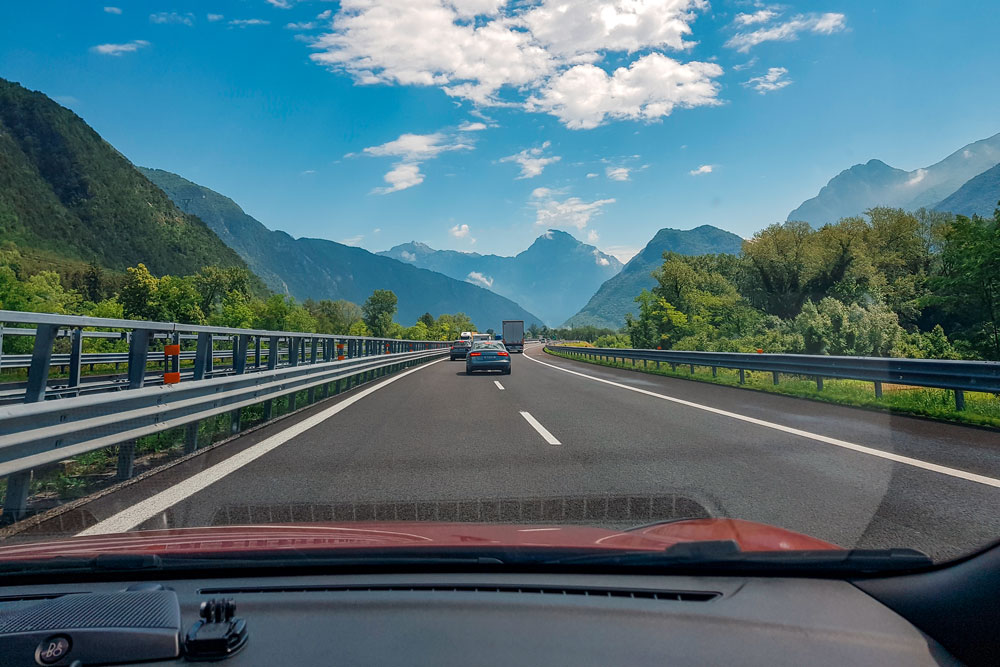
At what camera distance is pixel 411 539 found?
243cm

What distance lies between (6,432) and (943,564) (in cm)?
508

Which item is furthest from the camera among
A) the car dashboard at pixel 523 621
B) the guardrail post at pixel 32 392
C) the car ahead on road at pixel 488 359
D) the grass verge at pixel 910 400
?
the car ahead on road at pixel 488 359

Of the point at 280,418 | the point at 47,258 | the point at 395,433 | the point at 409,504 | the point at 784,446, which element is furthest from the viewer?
the point at 47,258

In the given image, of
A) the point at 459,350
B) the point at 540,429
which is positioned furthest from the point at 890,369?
the point at 459,350

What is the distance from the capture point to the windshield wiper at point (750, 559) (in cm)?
217

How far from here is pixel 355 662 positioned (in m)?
1.65

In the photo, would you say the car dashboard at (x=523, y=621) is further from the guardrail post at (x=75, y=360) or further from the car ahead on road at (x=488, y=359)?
the car ahead on road at (x=488, y=359)

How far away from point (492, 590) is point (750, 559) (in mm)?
927

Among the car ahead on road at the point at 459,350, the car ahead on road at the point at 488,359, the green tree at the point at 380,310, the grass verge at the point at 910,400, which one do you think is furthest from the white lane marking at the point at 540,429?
the green tree at the point at 380,310

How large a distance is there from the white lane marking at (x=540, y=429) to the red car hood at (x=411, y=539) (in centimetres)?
501

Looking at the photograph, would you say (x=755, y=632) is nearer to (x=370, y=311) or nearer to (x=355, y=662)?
(x=355, y=662)

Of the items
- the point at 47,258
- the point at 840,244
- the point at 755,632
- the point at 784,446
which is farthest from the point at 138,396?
the point at 47,258

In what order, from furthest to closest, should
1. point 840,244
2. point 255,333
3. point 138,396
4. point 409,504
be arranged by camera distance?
point 840,244, point 255,333, point 138,396, point 409,504

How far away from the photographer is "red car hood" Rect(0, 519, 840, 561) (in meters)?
2.32
